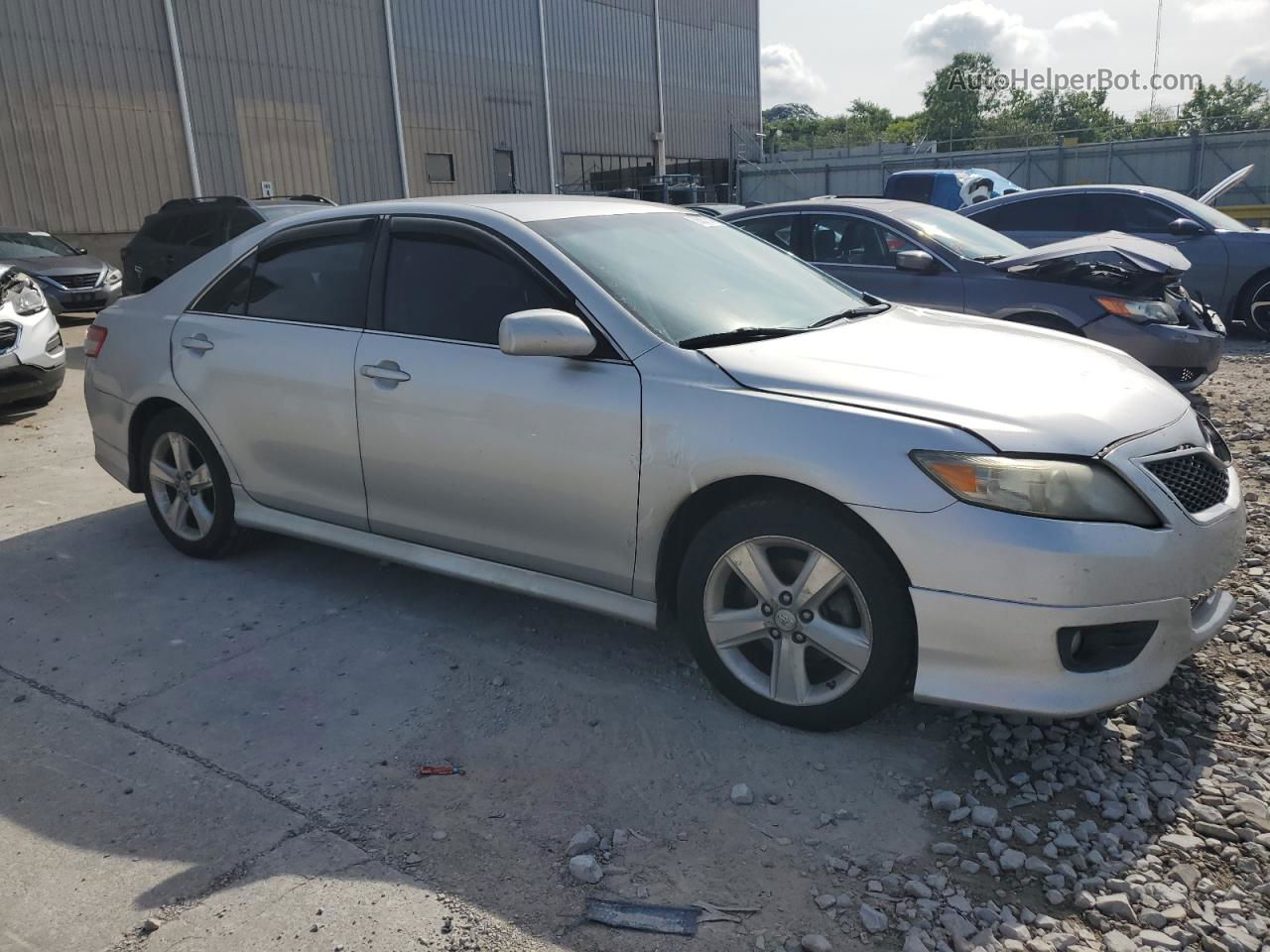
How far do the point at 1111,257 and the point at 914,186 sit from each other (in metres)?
8.90

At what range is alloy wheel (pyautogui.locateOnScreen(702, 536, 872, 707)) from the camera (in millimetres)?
2988

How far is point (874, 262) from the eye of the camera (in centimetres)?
746

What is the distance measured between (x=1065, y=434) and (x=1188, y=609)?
24.3 inches

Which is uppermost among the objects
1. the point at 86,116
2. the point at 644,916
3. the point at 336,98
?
the point at 336,98

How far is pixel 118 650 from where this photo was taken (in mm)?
3916

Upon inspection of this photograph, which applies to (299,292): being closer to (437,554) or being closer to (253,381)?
(253,381)

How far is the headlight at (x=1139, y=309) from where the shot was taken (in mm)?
6738

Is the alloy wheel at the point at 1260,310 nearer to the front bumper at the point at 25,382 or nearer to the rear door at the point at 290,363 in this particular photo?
the rear door at the point at 290,363

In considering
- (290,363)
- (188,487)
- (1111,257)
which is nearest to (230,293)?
(290,363)

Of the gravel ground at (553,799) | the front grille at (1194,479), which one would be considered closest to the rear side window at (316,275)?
the gravel ground at (553,799)

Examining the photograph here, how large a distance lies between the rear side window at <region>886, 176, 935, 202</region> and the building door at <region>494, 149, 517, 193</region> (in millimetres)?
14493

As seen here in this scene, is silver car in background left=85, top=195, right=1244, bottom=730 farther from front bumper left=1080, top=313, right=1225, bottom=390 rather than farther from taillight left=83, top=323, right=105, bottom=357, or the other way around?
front bumper left=1080, top=313, right=1225, bottom=390

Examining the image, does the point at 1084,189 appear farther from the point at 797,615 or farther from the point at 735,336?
the point at 797,615

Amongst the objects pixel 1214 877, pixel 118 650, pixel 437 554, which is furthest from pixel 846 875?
pixel 118 650
